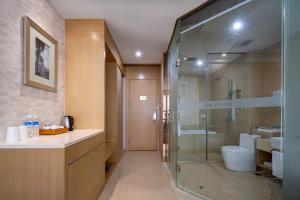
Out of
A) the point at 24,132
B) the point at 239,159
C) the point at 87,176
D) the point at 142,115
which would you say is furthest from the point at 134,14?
the point at 142,115

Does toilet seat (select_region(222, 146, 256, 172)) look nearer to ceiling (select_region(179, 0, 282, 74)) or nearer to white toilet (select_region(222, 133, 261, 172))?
white toilet (select_region(222, 133, 261, 172))

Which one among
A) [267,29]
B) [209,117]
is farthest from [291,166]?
[209,117]

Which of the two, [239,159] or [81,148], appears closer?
[81,148]

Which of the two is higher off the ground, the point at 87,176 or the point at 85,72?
the point at 85,72

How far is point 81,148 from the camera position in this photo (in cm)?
189

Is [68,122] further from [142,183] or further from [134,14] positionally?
[134,14]

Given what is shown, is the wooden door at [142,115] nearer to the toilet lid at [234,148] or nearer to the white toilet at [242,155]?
the toilet lid at [234,148]

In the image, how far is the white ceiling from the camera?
2.42 meters

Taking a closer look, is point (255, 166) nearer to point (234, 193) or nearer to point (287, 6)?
point (234, 193)

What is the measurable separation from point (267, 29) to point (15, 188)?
293 centimetres

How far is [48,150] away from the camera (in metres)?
1.51

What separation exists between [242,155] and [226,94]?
1034 mm

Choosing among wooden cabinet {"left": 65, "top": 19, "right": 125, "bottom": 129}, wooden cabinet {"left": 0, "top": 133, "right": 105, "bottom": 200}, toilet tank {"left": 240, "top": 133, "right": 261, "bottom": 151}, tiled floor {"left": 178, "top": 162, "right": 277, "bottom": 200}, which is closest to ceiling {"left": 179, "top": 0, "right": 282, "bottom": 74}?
toilet tank {"left": 240, "top": 133, "right": 261, "bottom": 151}

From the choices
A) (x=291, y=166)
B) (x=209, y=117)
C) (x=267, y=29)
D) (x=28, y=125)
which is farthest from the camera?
(x=209, y=117)
